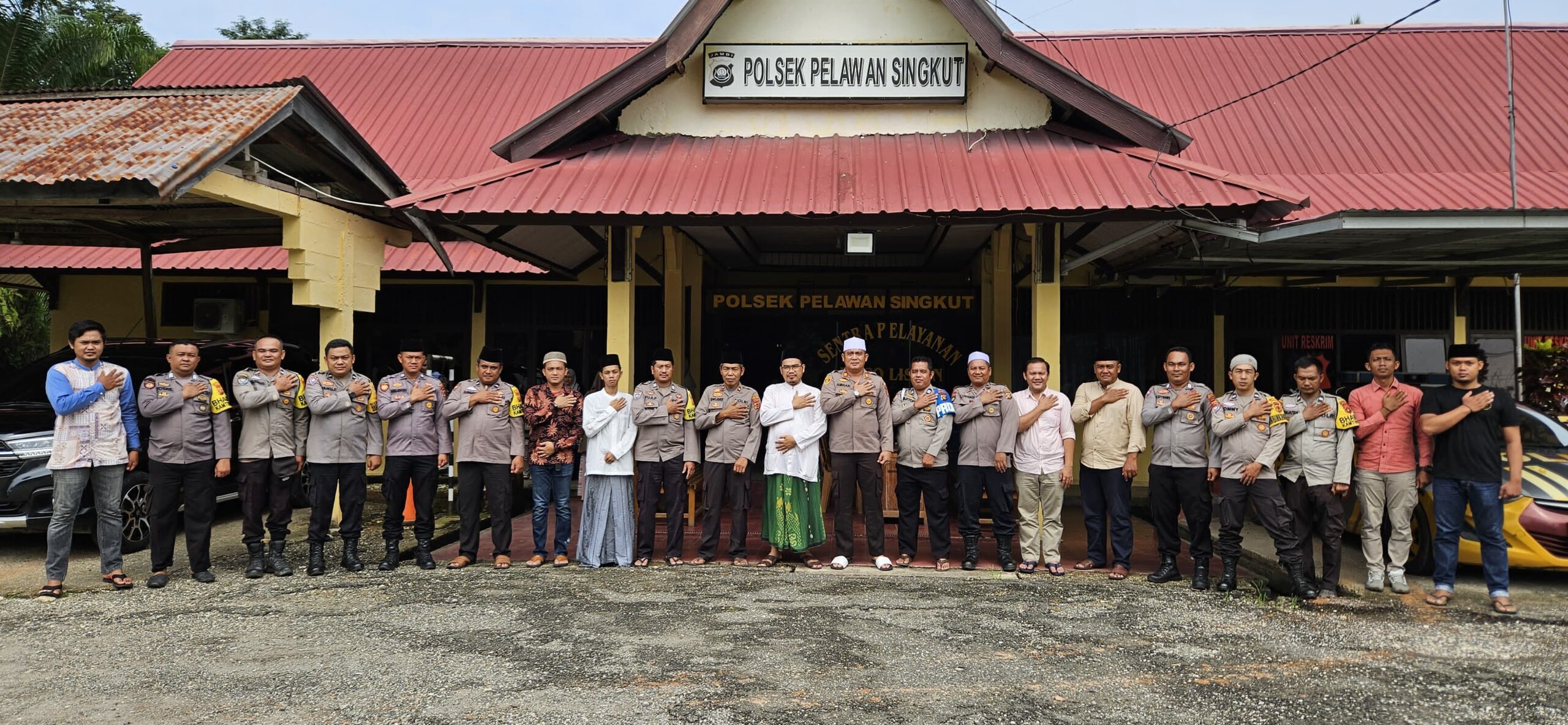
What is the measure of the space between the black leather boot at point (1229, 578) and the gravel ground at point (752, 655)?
16cm

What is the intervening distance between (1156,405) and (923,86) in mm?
3480

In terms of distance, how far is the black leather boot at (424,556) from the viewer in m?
7.09

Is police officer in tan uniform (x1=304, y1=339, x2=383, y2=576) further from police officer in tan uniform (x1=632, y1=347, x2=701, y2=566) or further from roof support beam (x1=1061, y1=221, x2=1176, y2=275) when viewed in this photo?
roof support beam (x1=1061, y1=221, x2=1176, y2=275)

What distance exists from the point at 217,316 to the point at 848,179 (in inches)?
354

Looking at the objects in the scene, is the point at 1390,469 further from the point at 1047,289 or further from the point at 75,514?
the point at 75,514

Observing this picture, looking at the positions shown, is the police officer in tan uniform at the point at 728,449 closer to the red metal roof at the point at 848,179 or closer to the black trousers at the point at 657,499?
the black trousers at the point at 657,499

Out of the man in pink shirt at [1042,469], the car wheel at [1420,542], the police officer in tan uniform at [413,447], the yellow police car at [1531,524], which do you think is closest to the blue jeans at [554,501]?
the police officer in tan uniform at [413,447]

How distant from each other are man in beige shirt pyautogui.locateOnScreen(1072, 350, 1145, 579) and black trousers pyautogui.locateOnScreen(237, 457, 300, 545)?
5604 millimetres

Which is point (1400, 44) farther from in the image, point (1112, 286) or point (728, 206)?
point (728, 206)

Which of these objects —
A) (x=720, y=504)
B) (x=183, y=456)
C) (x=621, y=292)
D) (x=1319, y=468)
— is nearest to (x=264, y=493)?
(x=183, y=456)

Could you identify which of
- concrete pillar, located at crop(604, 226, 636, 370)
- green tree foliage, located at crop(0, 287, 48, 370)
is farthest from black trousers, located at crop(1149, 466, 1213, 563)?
green tree foliage, located at crop(0, 287, 48, 370)

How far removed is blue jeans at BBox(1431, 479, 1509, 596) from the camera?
6.06 metres

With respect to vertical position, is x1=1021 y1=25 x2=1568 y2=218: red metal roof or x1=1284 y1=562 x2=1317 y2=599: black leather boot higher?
x1=1021 y1=25 x2=1568 y2=218: red metal roof

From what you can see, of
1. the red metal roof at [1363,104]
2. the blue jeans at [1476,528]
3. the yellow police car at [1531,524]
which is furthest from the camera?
the red metal roof at [1363,104]
